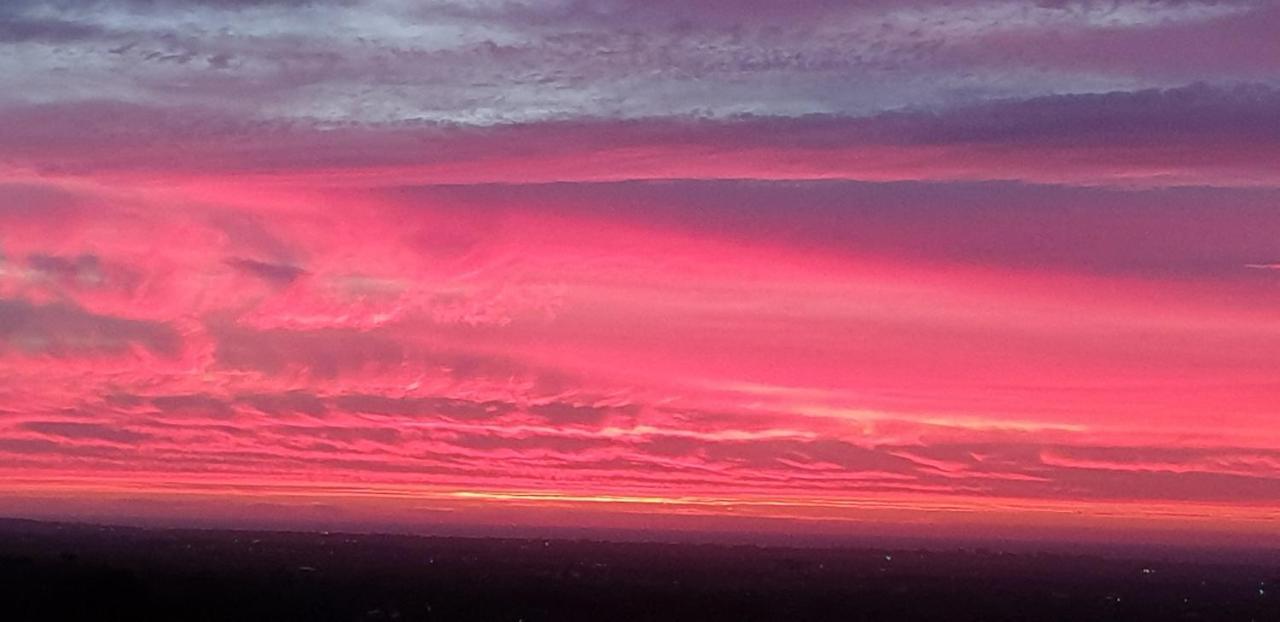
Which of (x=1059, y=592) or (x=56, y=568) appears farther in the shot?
(x=1059, y=592)

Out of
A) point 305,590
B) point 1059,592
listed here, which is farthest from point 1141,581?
point 305,590

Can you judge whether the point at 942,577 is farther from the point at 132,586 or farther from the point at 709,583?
the point at 132,586

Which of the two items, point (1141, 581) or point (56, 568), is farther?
point (1141, 581)

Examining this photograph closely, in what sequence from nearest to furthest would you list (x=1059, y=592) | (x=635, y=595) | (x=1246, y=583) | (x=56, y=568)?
(x=56, y=568) < (x=635, y=595) < (x=1059, y=592) < (x=1246, y=583)

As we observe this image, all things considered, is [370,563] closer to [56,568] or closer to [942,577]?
[942,577]

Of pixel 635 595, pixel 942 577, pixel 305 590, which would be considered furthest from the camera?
pixel 942 577

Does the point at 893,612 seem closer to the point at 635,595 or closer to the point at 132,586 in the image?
the point at 635,595

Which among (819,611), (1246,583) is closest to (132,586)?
(819,611)

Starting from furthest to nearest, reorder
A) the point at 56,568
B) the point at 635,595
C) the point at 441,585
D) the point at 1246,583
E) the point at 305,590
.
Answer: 1. the point at 1246,583
2. the point at 441,585
3. the point at 635,595
4. the point at 305,590
5. the point at 56,568

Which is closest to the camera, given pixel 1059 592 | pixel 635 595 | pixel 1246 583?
pixel 635 595
